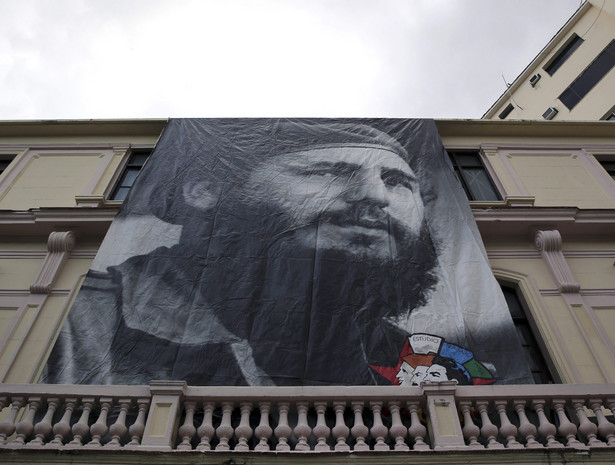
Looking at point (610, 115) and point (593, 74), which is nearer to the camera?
point (610, 115)

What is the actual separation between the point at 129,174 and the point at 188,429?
838 cm

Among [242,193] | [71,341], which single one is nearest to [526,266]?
[242,193]

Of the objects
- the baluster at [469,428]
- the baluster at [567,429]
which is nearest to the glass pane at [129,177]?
the baluster at [469,428]

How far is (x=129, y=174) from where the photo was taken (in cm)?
1238

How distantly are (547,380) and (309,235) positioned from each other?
15.8 feet

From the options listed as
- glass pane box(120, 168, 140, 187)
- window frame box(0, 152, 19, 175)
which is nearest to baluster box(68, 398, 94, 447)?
glass pane box(120, 168, 140, 187)

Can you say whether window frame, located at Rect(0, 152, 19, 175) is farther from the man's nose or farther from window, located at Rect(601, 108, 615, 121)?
window, located at Rect(601, 108, 615, 121)

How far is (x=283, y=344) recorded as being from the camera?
7504 millimetres

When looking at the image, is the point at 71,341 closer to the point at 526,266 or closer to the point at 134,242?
the point at 134,242

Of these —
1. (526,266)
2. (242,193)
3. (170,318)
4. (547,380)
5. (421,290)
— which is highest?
(242,193)

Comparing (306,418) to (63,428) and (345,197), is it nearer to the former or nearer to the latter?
(63,428)

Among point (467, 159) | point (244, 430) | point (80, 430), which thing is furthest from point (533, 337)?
point (80, 430)

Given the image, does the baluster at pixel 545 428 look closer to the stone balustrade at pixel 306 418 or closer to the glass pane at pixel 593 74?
the stone balustrade at pixel 306 418

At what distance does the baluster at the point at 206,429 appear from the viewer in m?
5.39
